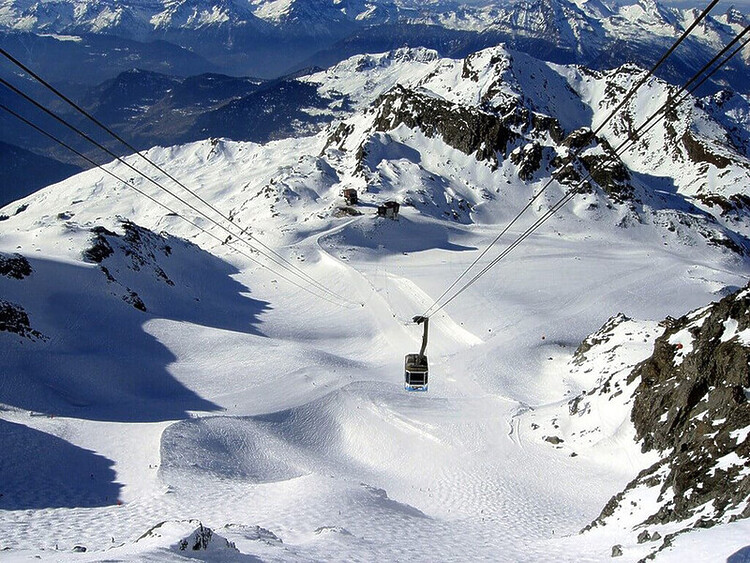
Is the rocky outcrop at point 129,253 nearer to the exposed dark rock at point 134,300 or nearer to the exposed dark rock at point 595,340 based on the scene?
the exposed dark rock at point 134,300

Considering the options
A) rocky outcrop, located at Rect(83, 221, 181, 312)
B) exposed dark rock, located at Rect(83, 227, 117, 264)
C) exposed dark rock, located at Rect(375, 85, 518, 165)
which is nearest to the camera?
rocky outcrop, located at Rect(83, 221, 181, 312)

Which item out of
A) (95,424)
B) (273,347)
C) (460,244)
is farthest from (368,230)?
(95,424)

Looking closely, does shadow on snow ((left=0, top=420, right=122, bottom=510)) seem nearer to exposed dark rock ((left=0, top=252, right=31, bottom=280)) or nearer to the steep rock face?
the steep rock face

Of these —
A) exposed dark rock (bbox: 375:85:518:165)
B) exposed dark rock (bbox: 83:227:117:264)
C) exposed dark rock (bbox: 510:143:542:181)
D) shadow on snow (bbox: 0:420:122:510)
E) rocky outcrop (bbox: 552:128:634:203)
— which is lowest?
shadow on snow (bbox: 0:420:122:510)

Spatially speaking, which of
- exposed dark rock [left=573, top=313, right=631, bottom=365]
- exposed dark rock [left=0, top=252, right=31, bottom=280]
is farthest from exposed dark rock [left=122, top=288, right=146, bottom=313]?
exposed dark rock [left=573, top=313, right=631, bottom=365]

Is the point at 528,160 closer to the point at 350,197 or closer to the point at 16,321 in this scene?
the point at 350,197

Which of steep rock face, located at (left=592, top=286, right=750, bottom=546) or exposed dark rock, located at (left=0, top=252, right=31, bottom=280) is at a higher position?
exposed dark rock, located at (left=0, top=252, right=31, bottom=280)

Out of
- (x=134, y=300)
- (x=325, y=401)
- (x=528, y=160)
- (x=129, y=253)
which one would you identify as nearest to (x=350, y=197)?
(x=129, y=253)
